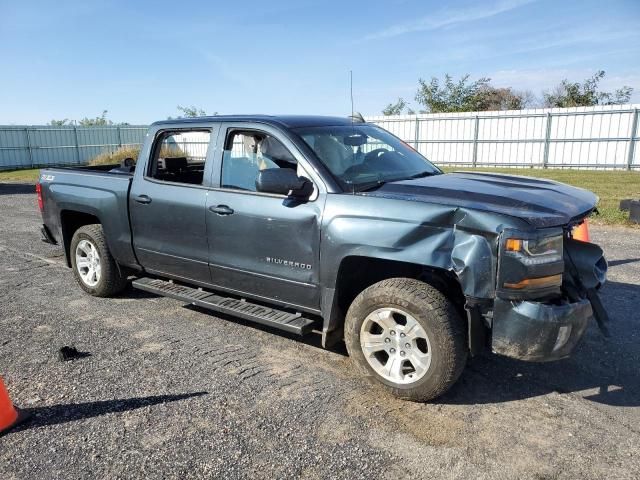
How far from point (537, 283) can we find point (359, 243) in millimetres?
1128

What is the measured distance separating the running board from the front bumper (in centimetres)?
144

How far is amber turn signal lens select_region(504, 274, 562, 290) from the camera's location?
9.98 ft

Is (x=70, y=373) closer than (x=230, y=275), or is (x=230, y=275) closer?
(x=70, y=373)

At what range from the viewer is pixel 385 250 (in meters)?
3.39

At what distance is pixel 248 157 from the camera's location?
4.34 metres

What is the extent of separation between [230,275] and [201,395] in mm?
1105

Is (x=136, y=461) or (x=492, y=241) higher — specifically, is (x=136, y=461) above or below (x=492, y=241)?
below

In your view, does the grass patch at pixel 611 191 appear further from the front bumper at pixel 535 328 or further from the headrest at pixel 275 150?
the headrest at pixel 275 150

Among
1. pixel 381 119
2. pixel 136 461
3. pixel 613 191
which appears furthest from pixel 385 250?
pixel 381 119

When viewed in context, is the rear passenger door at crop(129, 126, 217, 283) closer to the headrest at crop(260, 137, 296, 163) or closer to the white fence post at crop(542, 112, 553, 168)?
the headrest at crop(260, 137, 296, 163)

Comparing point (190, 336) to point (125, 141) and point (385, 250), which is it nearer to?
point (385, 250)

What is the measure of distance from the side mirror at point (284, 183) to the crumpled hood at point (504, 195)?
45 cm

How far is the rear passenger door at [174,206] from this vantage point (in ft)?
14.8

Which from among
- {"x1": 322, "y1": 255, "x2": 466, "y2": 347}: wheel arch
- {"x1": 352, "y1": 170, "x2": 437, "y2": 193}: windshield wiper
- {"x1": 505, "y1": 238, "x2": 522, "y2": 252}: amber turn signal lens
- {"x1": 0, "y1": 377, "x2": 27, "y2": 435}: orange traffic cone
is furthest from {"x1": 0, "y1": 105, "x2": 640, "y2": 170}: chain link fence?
{"x1": 0, "y1": 377, "x2": 27, "y2": 435}: orange traffic cone
